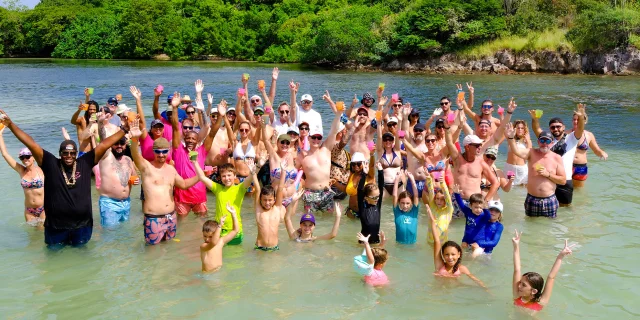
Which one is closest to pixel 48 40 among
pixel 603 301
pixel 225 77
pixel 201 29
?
pixel 201 29

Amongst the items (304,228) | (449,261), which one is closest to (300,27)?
(304,228)

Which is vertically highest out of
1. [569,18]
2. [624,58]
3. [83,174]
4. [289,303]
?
[569,18]

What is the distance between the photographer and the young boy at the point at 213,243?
6250 millimetres

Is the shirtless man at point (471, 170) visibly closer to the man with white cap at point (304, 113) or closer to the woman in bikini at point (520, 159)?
the woman in bikini at point (520, 159)

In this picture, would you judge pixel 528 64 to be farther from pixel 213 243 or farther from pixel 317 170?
pixel 213 243

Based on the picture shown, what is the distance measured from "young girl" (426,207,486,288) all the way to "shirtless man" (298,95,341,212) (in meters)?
2.40

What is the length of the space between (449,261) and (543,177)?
10.0 feet

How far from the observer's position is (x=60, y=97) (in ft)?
90.9

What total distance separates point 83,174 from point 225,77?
35248 millimetres

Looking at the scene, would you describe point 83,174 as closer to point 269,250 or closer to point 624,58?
point 269,250

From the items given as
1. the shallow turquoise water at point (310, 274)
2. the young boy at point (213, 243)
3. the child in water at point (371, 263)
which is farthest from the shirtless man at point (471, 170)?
the young boy at point (213, 243)

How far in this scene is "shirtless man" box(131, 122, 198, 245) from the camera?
7.05 metres

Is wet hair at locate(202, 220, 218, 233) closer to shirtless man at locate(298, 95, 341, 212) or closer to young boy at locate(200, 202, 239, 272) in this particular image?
young boy at locate(200, 202, 239, 272)

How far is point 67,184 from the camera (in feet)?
21.4
